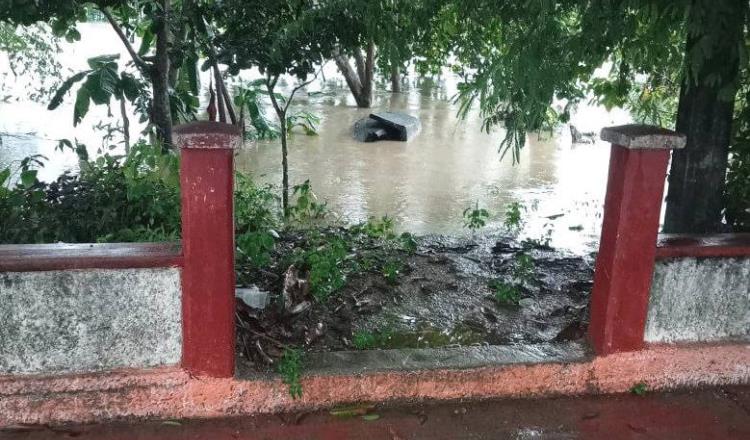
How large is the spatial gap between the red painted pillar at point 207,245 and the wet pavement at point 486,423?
0.34 meters

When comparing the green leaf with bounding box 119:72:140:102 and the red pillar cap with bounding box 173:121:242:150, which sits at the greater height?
the green leaf with bounding box 119:72:140:102

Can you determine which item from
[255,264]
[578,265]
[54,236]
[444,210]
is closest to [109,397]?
[255,264]

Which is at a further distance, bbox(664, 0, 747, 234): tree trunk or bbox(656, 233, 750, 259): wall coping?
bbox(664, 0, 747, 234): tree trunk

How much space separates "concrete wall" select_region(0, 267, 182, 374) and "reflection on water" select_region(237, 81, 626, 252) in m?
4.59

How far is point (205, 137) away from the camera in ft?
10.3

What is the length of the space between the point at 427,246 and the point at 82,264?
3591 mm

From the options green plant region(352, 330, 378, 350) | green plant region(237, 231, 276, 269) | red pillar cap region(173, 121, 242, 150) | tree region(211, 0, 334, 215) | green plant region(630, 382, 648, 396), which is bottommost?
green plant region(630, 382, 648, 396)

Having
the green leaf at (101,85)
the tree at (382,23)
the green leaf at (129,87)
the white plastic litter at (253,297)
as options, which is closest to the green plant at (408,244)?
the tree at (382,23)

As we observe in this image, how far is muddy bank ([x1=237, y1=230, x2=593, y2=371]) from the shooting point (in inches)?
163

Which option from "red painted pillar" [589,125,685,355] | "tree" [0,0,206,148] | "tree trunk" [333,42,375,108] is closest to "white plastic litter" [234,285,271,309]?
"red painted pillar" [589,125,685,355]

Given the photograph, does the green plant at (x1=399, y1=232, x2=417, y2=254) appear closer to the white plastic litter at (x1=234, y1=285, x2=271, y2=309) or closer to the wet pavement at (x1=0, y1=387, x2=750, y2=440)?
the white plastic litter at (x1=234, y1=285, x2=271, y2=309)

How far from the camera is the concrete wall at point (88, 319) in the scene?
3223 millimetres

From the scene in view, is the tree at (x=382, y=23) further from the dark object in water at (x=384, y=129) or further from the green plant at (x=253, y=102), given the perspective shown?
the dark object in water at (x=384, y=129)

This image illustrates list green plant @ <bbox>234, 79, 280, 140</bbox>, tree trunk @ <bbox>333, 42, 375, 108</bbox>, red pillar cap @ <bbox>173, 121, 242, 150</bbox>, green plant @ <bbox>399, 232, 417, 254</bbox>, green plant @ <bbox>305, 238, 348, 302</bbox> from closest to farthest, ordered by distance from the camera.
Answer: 1. red pillar cap @ <bbox>173, 121, 242, 150</bbox>
2. green plant @ <bbox>305, 238, 348, 302</bbox>
3. green plant @ <bbox>399, 232, 417, 254</bbox>
4. green plant @ <bbox>234, 79, 280, 140</bbox>
5. tree trunk @ <bbox>333, 42, 375, 108</bbox>
